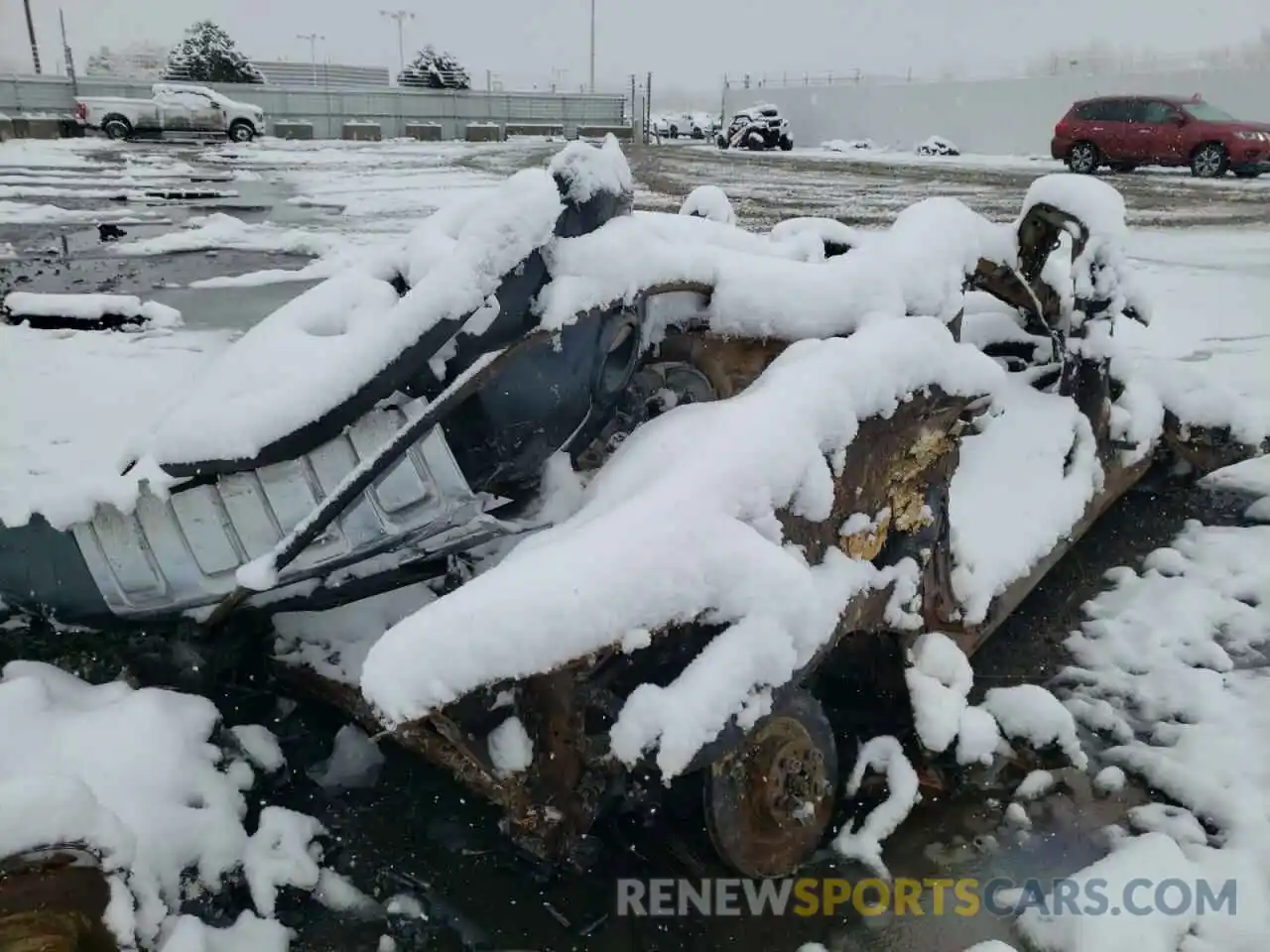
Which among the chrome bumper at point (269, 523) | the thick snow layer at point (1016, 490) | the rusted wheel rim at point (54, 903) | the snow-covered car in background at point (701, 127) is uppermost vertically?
the chrome bumper at point (269, 523)

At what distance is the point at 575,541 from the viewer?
1.77 m

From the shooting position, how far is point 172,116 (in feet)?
93.3

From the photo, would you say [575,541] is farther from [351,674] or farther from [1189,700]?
[1189,700]

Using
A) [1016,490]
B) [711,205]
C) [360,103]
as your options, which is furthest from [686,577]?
[360,103]

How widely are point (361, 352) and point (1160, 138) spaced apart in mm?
21242

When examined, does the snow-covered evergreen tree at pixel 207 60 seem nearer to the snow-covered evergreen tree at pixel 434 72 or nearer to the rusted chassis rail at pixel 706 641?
the snow-covered evergreen tree at pixel 434 72

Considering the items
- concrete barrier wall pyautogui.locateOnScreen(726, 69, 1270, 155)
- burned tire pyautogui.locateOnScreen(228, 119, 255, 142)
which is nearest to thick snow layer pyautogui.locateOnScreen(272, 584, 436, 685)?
burned tire pyautogui.locateOnScreen(228, 119, 255, 142)

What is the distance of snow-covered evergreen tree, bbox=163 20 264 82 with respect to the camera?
37.9m

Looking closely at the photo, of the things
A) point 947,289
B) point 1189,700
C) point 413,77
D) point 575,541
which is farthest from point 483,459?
point 413,77

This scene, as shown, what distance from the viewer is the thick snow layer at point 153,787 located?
1935mm

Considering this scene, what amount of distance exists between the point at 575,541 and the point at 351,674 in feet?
3.10

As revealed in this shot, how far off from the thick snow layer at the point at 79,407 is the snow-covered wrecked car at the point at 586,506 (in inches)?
1.2

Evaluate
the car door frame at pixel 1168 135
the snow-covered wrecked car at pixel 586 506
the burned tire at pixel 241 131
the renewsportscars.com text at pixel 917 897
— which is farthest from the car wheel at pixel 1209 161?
the burned tire at pixel 241 131

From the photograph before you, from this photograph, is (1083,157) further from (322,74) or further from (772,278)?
(322,74)
